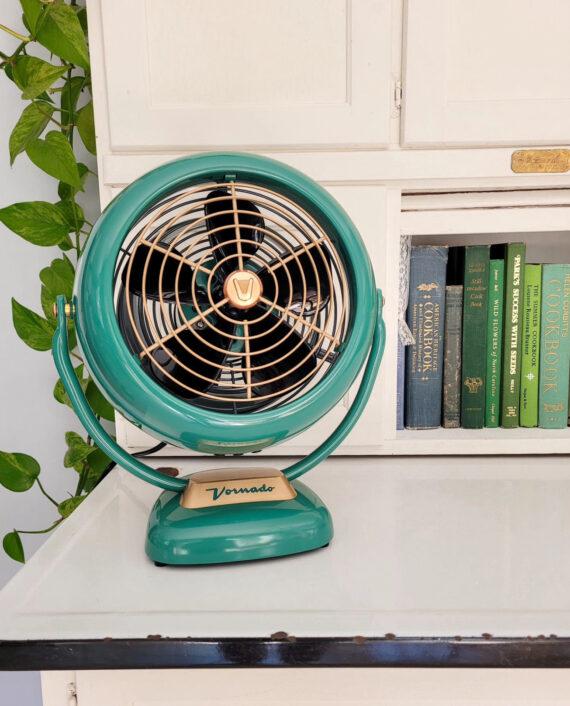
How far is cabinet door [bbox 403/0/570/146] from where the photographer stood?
1081mm

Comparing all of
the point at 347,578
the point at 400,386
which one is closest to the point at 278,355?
the point at 347,578

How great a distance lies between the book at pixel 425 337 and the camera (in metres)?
1.26

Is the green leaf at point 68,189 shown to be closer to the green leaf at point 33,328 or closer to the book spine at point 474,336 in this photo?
the green leaf at point 33,328

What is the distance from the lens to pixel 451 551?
0.81 m

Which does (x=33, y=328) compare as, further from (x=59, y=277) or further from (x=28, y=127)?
(x=28, y=127)

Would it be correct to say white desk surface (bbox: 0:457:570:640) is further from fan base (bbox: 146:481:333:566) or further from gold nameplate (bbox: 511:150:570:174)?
gold nameplate (bbox: 511:150:570:174)

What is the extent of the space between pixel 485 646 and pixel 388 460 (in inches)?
24.0

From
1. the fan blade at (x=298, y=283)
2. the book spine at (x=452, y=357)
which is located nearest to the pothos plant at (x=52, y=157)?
the fan blade at (x=298, y=283)

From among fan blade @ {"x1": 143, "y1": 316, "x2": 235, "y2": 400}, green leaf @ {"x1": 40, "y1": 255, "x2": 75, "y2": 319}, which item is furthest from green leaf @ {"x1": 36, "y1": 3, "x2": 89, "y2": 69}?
fan blade @ {"x1": 143, "y1": 316, "x2": 235, "y2": 400}

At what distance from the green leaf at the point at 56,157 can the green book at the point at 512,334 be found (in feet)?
2.88

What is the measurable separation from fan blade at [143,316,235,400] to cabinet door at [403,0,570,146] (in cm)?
57

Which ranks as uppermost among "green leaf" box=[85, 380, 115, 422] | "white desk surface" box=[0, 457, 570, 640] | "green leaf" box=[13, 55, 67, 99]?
"green leaf" box=[13, 55, 67, 99]

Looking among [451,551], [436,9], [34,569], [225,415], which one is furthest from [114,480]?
[436,9]

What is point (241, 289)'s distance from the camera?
0.75m
